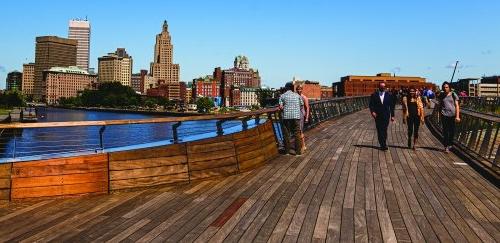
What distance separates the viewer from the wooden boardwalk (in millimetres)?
5195

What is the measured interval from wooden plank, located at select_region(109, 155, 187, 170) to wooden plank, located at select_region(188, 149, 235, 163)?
0.56 feet

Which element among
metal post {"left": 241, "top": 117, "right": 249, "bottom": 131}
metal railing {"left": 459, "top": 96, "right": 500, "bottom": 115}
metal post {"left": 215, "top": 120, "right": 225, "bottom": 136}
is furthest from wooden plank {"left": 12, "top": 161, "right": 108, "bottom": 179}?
metal railing {"left": 459, "top": 96, "right": 500, "bottom": 115}

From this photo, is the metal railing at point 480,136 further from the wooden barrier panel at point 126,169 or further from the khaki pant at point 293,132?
the wooden barrier panel at point 126,169

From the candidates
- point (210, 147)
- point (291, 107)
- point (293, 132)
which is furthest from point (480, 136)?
point (210, 147)

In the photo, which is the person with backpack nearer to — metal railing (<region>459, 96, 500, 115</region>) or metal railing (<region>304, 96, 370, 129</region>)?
metal railing (<region>304, 96, 370, 129</region>)

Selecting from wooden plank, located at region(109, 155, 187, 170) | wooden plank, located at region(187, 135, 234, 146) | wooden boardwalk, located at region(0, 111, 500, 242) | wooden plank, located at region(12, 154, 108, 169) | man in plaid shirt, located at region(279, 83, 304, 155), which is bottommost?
wooden boardwalk, located at region(0, 111, 500, 242)

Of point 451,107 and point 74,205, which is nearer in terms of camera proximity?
point 74,205

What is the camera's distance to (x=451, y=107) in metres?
11.6

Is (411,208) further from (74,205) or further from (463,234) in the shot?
(74,205)

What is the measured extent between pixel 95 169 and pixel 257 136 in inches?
157

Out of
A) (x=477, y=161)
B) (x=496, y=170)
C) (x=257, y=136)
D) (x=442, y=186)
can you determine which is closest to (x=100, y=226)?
(x=257, y=136)

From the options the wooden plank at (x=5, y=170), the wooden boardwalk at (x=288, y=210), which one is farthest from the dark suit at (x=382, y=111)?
the wooden plank at (x=5, y=170)

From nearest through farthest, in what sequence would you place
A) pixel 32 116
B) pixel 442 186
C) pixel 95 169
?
pixel 95 169
pixel 442 186
pixel 32 116

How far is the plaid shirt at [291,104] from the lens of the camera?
36.4 ft
